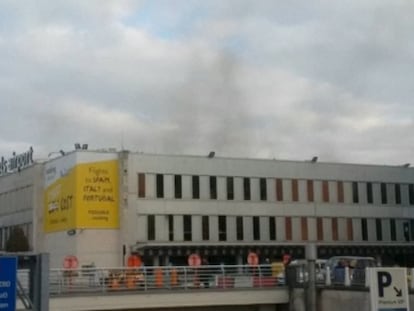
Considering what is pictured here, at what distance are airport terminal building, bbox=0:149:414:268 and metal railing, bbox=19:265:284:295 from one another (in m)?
30.9

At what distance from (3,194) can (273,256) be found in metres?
30.5

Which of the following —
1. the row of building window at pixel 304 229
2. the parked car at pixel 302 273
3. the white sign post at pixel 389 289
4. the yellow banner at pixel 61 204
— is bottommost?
the white sign post at pixel 389 289

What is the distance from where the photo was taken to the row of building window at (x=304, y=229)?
2938 inches

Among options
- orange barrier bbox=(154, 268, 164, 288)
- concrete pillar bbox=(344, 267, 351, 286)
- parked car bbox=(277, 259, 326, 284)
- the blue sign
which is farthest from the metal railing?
the blue sign

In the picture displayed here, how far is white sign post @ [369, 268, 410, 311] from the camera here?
81.8 feet

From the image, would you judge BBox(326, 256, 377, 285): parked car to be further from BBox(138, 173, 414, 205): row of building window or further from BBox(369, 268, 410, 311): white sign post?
BBox(138, 173, 414, 205): row of building window

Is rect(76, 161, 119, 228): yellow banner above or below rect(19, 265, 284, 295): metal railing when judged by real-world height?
above

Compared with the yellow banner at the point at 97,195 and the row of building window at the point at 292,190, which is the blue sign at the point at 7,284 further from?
the row of building window at the point at 292,190

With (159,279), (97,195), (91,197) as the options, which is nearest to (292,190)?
(97,195)

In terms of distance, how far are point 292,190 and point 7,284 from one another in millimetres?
65115

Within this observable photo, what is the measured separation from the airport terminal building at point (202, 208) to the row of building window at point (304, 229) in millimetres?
97

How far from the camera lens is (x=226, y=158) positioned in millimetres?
77438

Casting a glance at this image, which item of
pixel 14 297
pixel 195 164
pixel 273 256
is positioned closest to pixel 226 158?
pixel 195 164

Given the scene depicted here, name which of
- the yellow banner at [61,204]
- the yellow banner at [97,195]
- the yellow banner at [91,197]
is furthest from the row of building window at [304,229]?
the yellow banner at [61,204]
